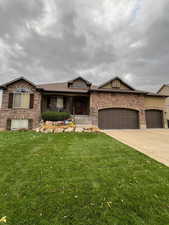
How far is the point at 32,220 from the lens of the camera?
1689mm

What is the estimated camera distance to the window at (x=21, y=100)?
13.3m

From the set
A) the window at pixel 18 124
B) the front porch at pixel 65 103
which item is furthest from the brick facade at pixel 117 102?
the window at pixel 18 124

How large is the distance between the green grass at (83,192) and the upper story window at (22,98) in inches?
410

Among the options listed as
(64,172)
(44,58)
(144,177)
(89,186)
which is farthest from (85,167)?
(44,58)

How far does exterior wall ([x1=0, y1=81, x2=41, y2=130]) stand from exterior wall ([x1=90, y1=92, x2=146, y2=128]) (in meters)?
6.54

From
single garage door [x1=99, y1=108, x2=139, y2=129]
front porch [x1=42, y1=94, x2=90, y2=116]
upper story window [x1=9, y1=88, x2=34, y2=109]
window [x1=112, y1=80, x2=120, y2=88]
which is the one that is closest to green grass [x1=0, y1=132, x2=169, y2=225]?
single garage door [x1=99, y1=108, x2=139, y2=129]

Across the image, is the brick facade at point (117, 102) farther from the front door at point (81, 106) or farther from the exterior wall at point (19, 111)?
the exterior wall at point (19, 111)

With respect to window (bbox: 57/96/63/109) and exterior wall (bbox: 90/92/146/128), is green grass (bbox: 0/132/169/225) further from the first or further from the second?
window (bbox: 57/96/63/109)

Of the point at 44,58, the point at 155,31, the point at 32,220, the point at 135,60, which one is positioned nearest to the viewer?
the point at 32,220

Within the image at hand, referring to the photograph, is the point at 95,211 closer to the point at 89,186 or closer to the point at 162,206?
the point at 89,186

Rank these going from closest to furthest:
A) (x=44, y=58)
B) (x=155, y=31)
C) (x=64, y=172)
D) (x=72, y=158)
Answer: (x=64, y=172), (x=72, y=158), (x=155, y=31), (x=44, y=58)

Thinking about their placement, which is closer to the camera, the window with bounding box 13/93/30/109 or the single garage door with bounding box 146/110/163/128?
the window with bounding box 13/93/30/109

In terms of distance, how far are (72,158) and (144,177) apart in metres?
2.43

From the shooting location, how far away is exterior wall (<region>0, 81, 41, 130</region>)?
12.8 meters
